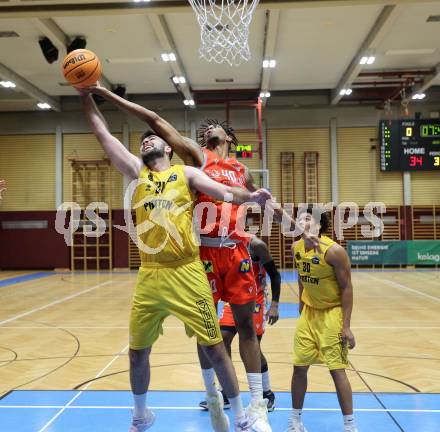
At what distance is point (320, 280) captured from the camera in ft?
11.8

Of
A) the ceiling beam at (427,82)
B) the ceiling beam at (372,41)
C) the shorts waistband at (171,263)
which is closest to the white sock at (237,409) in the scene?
the shorts waistband at (171,263)

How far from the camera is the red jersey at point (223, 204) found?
362 centimetres

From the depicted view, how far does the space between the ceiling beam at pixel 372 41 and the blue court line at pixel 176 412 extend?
999 cm

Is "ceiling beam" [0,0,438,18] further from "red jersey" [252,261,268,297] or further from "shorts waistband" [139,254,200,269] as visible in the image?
"shorts waistband" [139,254,200,269]

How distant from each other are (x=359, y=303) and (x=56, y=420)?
7.62 m

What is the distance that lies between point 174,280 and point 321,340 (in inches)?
48.1

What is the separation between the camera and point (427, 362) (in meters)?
5.63

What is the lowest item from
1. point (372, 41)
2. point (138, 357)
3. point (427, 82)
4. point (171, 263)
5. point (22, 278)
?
point (22, 278)

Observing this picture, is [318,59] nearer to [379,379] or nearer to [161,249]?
[379,379]

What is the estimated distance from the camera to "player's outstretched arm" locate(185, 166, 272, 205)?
3.10m

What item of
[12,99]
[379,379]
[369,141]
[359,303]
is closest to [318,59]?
A: [369,141]

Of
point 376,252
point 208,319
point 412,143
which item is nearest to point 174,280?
point 208,319

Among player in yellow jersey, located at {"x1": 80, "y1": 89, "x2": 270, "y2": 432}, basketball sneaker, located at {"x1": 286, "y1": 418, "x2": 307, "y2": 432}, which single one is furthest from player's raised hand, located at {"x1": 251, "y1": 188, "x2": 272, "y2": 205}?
basketball sneaker, located at {"x1": 286, "y1": 418, "x2": 307, "y2": 432}

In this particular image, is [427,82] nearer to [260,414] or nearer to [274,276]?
[274,276]
